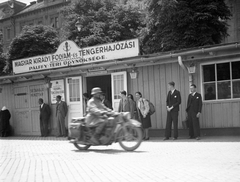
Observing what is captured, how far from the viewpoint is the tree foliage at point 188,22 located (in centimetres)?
2706

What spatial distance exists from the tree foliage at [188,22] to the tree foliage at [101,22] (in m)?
6.24

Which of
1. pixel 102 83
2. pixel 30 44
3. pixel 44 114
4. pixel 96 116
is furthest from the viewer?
pixel 30 44

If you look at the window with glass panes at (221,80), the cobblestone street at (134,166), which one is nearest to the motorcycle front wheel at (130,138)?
the cobblestone street at (134,166)

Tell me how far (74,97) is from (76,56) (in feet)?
6.36

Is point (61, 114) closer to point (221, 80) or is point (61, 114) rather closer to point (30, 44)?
point (221, 80)

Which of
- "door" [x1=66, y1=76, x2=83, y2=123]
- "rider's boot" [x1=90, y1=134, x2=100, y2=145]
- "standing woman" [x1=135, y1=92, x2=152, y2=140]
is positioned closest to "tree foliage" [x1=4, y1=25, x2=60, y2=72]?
"door" [x1=66, y1=76, x2=83, y2=123]

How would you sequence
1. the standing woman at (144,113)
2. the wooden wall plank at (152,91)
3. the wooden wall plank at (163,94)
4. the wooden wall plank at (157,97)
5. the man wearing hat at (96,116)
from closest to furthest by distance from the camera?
the man wearing hat at (96,116) → the standing woman at (144,113) → the wooden wall plank at (163,94) → the wooden wall plank at (157,97) → the wooden wall plank at (152,91)

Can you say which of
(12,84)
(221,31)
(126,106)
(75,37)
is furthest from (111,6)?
(126,106)

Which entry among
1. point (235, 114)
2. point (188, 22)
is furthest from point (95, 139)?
point (188, 22)

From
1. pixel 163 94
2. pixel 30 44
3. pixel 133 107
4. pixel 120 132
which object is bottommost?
pixel 120 132

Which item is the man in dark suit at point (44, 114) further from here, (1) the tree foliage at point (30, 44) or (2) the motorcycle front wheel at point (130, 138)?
(1) the tree foliage at point (30, 44)

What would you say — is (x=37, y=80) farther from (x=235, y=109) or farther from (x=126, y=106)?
(x=235, y=109)

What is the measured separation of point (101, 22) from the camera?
120 ft

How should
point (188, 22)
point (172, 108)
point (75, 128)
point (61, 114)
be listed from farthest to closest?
point (188, 22) → point (61, 114) → point (172, 108) → point (75, 128)
